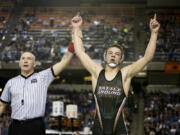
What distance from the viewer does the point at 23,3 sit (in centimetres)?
2583

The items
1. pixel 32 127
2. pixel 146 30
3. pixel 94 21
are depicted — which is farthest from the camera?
pixel 94 21

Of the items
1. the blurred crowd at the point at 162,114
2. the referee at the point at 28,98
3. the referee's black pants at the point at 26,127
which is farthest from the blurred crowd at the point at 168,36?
the referee's black pants at the point at 26,127

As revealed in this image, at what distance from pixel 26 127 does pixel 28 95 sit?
1.41 feet

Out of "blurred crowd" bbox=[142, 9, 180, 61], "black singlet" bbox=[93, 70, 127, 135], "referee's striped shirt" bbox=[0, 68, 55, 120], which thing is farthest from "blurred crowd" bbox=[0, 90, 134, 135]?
"black singlet" bbox=[93, 70, 127, 135]

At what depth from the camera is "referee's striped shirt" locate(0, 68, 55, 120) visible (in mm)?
4371

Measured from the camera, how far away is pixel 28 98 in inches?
173

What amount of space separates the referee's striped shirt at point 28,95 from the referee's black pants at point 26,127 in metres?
0.07

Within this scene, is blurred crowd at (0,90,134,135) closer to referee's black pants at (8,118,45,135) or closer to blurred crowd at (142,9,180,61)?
blurred crowd at (142,9,180,61)

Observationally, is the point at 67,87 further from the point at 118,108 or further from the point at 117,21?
the point at 118,108

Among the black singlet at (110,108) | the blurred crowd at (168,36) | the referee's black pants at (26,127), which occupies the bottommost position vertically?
the referee's black pants at (26,127)

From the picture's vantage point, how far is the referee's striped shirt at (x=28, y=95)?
437cm

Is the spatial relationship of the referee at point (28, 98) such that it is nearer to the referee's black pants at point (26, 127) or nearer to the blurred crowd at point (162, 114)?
the referee's black pants at point (26, 127)

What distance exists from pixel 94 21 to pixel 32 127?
19054 mm

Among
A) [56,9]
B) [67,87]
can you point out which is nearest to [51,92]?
[67,87]
